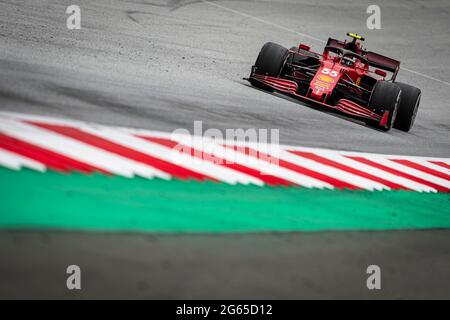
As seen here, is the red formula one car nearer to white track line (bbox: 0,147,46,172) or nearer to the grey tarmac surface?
the grey tarmac surface

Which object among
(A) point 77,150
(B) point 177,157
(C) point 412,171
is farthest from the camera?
(C) point 412,171

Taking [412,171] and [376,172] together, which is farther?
[412,171]

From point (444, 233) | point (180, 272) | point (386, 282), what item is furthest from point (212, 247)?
point (444, 233)

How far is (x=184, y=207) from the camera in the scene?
19.3 ft

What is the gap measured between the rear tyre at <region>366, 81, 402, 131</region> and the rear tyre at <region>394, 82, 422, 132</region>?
1.58 feet

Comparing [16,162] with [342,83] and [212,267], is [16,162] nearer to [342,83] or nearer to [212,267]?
[212,267]

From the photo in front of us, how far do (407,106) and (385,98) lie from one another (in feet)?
2.72

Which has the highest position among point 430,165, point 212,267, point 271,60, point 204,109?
point 271,60

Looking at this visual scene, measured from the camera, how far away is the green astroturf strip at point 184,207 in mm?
5047

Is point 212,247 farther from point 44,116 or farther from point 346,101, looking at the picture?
point 346,101

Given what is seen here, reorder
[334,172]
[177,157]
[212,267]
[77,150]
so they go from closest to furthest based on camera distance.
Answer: [212,267] → [77,150] → [177,157] → [334,172]

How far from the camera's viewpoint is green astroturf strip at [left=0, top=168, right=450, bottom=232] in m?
5.05

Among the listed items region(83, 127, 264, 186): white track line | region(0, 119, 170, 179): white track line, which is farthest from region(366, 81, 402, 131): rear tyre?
region(0, 119, 170, 179): white track line

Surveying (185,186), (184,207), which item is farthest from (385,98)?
(184,207)
